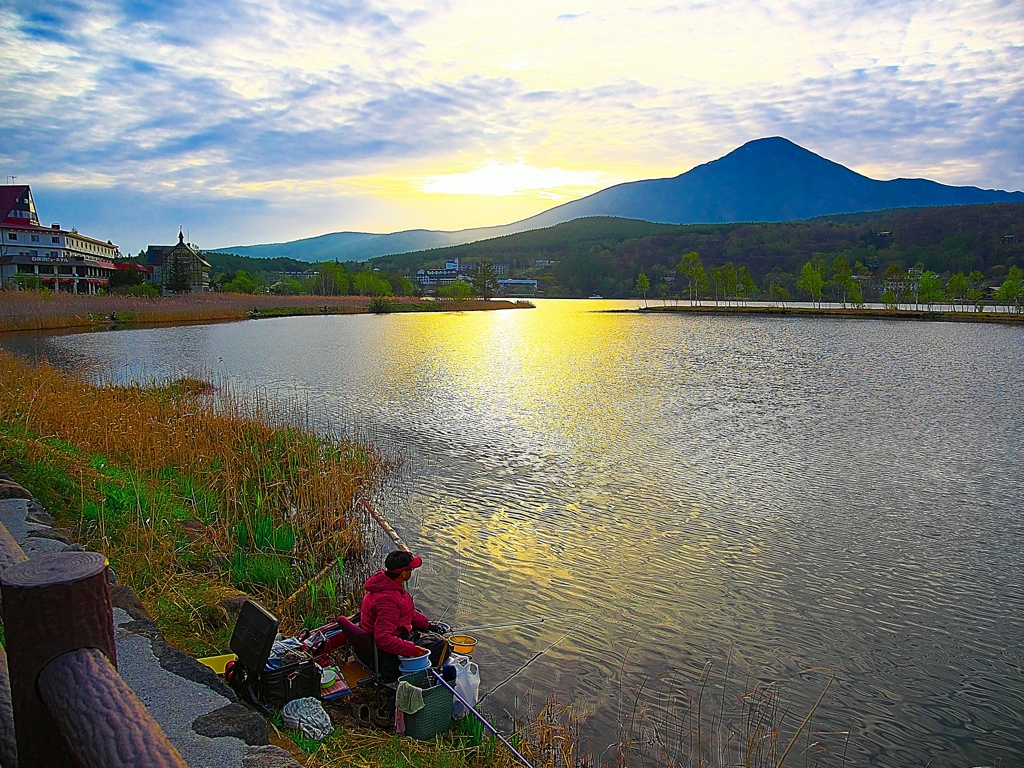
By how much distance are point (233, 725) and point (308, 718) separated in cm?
105

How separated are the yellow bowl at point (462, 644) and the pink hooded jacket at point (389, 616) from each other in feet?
1.58

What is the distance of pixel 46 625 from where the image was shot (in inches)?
57.0

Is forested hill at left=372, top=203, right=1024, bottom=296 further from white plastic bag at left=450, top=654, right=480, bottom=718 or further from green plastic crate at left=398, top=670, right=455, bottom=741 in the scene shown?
green plastic crate at left=398, top=670, right=455, bottom=741

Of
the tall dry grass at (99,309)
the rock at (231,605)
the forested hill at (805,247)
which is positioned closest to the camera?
the rock at (231,605)

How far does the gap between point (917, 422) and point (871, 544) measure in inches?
387

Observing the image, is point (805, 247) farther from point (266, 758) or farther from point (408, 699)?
point (266, 758)

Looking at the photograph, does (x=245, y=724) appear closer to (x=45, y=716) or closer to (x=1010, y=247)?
(x=45, y=716)

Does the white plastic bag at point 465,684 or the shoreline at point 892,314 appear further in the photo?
the shoreline at point 892,314

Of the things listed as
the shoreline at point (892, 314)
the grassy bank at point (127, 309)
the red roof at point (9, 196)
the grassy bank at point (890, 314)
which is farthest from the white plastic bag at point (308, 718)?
the red roof at point (9, 196)

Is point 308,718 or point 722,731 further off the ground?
point 308,718

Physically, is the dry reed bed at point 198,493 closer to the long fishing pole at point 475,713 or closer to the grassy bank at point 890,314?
the long fishing pole at point 475,713

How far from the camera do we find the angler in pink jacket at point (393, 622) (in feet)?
17.9

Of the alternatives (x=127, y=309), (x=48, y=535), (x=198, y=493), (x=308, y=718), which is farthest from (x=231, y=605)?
(x=127, y=309)

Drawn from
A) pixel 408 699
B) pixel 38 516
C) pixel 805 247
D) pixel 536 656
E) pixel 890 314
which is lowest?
pixel 536 656
